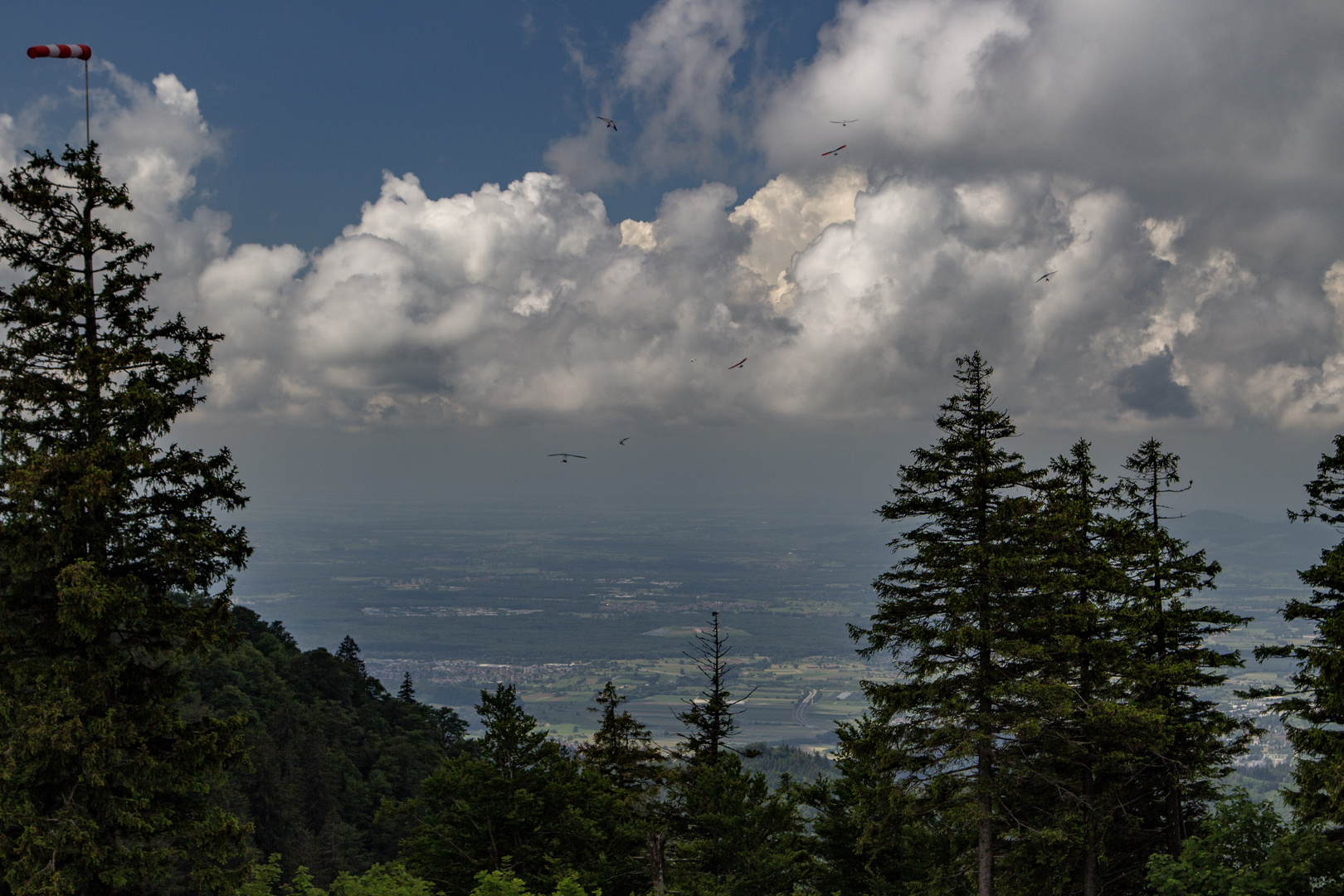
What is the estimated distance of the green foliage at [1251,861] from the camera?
11.6 meters

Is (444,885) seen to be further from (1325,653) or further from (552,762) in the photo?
(1325,653)

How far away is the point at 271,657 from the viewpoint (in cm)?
7112

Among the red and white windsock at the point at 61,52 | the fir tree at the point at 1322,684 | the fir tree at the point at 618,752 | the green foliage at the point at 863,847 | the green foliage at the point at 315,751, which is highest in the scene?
the red and white windsock at the point at 61,52

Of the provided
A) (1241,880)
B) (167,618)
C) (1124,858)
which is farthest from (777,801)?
(167,618)

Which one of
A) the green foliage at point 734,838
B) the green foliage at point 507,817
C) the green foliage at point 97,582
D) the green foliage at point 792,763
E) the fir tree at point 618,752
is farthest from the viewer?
the green foliage at point 792,763

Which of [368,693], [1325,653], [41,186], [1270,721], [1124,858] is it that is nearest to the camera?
[41,186]

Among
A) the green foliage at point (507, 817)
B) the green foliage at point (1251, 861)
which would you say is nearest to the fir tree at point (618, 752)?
the green foliage at point (507, 817)

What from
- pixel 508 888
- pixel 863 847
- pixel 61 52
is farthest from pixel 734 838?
pixel 61 52

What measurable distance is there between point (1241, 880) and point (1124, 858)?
7.57 meters

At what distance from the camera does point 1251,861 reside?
12992 millimetres

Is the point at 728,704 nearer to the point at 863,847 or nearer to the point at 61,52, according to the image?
the point at 863,847

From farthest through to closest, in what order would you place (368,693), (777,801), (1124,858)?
(368,693)
(777,801)
(1124,858)

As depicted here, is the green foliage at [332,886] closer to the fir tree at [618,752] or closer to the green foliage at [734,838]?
the green foliage at [734,838]

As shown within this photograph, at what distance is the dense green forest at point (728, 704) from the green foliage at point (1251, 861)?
0.05 meters
